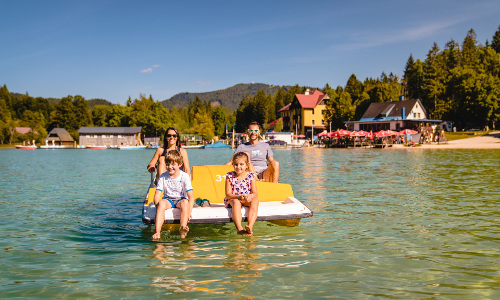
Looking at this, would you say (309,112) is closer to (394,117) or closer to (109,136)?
(394,117)

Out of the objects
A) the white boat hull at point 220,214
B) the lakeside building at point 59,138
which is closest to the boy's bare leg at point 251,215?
the white boat hull at point 220,214

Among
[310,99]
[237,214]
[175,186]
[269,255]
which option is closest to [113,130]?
[310,99]

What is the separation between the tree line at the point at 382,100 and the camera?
81.0 m

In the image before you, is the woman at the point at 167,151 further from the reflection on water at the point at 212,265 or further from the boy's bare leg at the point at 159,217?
the reflection on water at the point at 212,265

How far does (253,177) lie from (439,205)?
689 centimetres

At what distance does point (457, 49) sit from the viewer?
105562 mm

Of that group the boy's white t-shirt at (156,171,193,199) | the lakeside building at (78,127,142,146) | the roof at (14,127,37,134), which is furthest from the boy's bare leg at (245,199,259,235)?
the roof at (14,127,37,134)

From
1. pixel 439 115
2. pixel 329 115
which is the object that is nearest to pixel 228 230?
pixel 329 115

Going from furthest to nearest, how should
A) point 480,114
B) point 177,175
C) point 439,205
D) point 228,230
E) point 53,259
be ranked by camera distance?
point 480,114 → point 439,205 → point 228,230 → point 177,175 → point 53,259

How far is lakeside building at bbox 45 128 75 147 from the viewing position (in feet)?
398

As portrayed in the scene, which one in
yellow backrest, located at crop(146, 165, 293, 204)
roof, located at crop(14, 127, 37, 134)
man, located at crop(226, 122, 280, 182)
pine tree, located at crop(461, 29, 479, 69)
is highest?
pine tree, located at crop(461, 29, 479, 69)

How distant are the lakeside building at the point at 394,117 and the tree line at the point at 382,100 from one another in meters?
5.36

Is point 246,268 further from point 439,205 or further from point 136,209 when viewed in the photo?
point 439,205

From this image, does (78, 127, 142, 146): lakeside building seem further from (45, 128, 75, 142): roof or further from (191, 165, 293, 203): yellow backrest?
(191, 165, 293, 203): yellow backrest
